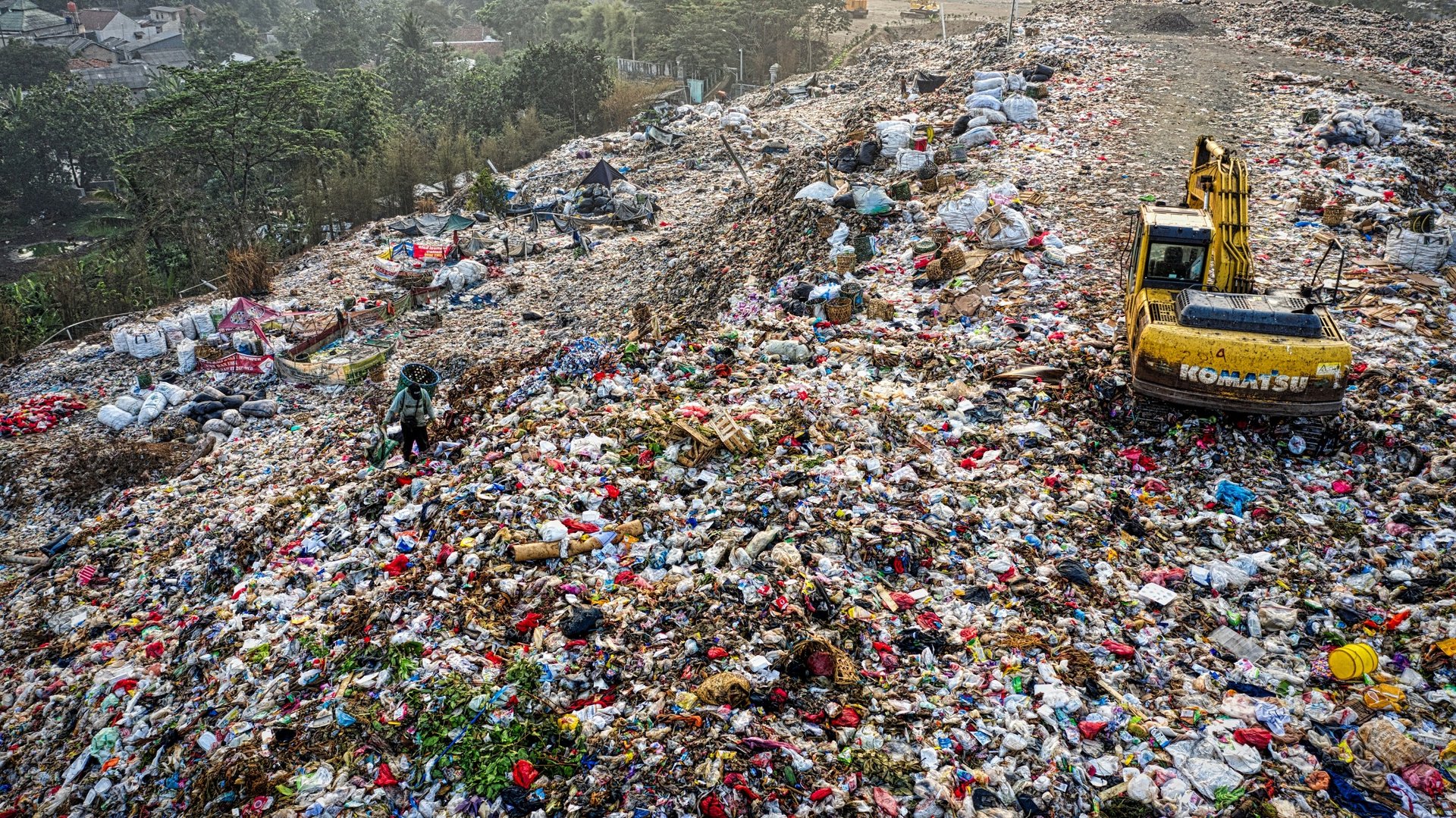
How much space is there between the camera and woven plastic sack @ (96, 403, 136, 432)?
9.62 metres

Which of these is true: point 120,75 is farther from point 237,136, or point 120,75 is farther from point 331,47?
point 237,136

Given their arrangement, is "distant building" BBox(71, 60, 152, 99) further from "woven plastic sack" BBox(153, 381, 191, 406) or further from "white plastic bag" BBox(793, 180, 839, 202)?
"white plastic bag" BBox(793, 180, 839, 202)

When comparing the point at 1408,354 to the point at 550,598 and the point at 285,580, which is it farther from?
the point at 285,580

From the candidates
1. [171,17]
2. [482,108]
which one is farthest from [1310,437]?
[171,17]

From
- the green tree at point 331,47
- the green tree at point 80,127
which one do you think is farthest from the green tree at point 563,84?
the green tree at point 331,47

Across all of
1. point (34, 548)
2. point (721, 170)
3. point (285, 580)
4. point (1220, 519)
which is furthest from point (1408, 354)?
point (721, 170)

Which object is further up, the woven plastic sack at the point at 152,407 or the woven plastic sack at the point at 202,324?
the woven plastic sack at the point at 202,324

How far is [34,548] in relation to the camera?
7.23m

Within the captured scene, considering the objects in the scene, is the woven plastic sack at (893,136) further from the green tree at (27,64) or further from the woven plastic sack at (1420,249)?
the green tree at (27,64)

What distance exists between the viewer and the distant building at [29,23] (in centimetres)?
3831

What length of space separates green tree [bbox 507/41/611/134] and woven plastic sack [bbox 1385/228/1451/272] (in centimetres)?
2202

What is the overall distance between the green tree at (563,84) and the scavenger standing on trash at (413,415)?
67.6ft

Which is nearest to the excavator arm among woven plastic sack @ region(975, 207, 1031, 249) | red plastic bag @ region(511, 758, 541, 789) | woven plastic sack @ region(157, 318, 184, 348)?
woven plastic sack @ region(975, 207, 1031, 249)

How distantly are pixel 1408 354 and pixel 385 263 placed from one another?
565 inches
